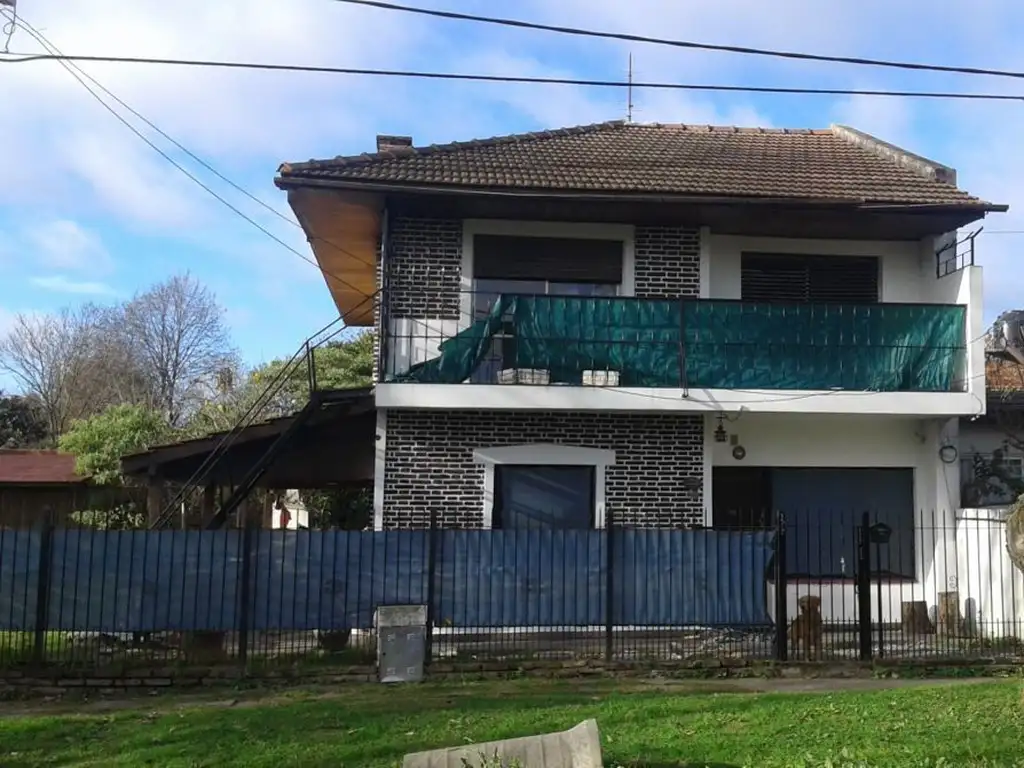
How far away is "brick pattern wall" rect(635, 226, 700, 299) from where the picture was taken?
1410cm

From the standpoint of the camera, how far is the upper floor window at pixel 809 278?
14.9 m

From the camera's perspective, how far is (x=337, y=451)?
14.3m

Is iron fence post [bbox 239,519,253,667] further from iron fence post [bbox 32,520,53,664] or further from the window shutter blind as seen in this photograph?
the window shutter blind

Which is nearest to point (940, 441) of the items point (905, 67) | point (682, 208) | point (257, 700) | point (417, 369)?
point (682, 208)

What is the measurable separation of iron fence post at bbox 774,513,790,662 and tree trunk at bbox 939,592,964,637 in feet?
10.6

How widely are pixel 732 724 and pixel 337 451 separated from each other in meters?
7.93

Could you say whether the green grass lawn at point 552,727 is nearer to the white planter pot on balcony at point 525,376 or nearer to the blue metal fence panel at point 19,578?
the blue metal fence panel at point 19,578

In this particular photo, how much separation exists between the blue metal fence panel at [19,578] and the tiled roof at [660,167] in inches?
213

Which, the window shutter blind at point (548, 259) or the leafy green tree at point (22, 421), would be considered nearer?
the window shutter blind at point (548, 259)

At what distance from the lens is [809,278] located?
49.0ft

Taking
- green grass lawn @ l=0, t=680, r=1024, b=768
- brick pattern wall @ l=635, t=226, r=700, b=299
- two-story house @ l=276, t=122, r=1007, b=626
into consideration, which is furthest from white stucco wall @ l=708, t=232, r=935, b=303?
green grass lawn @ l=0, t=680, r=1024, b=768

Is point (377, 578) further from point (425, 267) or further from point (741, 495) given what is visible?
point (741, 495)

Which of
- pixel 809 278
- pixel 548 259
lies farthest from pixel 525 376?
pixel 809 278

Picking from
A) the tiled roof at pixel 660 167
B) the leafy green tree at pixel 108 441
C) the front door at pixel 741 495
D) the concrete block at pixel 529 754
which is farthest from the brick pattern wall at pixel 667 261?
the leafy green tree at pixel 108 441
